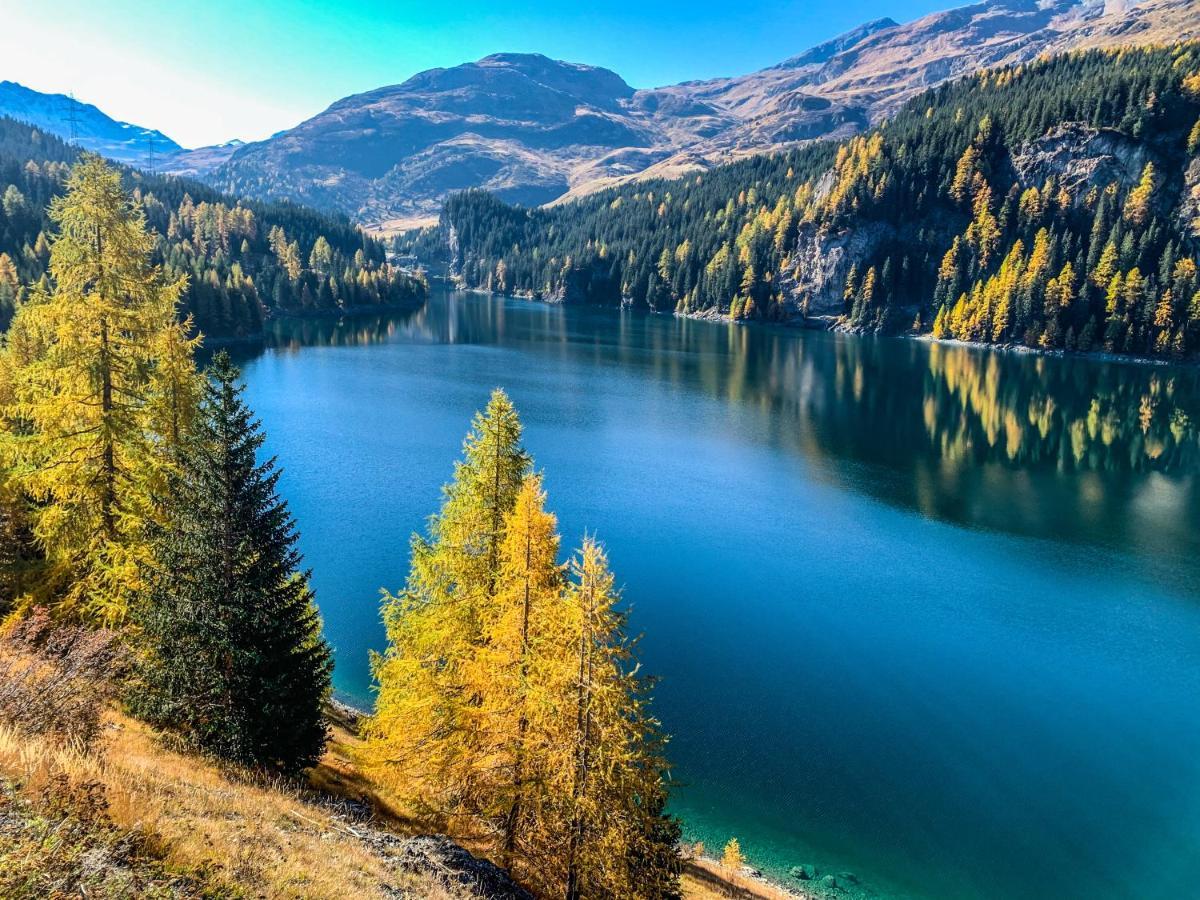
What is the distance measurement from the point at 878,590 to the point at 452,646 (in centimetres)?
3407

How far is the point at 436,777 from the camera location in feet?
58.1

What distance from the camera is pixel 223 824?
37.5 ft

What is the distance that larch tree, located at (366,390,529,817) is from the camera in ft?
58.0

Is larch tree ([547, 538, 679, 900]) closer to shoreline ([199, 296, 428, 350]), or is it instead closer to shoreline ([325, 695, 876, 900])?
shoreline ([325, 695, 876, 900])

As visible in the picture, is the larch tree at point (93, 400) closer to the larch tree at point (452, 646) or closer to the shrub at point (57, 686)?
the shrub at point (57, 686)

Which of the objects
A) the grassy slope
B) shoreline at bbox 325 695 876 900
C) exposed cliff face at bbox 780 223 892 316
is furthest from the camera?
exposed cliff face at bbox 780 223 892 316

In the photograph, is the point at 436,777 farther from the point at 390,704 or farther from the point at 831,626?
the point at 831,626

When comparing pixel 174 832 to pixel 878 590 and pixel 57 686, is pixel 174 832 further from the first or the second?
pixel 878 590

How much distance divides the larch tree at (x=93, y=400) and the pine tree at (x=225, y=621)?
3.33m

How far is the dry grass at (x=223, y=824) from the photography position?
977 centimetres

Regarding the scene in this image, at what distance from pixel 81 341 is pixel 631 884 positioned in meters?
21.5

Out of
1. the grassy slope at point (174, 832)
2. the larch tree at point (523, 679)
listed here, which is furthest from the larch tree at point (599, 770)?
the grassy slope at point (174, 832)

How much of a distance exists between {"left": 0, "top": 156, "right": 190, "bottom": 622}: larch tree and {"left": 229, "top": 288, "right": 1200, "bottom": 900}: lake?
580 inches

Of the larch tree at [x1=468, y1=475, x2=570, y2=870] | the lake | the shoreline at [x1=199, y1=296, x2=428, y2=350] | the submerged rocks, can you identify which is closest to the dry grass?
the larch tree at [x1=468, y1=475, x2=570, y2=870]
